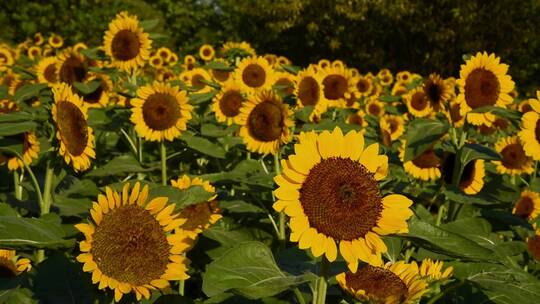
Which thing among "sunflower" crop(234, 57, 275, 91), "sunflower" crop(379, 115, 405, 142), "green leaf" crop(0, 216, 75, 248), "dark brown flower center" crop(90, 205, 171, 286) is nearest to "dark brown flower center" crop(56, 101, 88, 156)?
"green leaf" crop(0, 216, 75, 248)

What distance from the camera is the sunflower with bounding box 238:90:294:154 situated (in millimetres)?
3699

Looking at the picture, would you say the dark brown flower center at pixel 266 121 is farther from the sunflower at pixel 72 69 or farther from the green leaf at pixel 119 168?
the sunflower at pixel 72 69

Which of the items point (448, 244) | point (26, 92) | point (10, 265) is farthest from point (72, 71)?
point (448, 244)

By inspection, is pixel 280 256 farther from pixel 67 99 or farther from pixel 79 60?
pixel 79 60

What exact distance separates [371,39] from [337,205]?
54.6 ft

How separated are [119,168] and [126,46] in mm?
1830

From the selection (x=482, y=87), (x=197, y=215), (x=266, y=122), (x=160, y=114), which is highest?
(x=482, y=87)

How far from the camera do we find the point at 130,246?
1748mm

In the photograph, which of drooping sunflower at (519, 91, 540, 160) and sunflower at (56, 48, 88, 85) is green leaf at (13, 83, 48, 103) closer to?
sunflower at (56, 48, 88, 85)

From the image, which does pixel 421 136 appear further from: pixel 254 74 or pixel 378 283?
pixel 254 74

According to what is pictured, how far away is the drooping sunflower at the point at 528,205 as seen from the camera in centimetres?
399

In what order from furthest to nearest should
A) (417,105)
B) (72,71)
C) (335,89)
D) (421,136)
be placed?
(417,105), (335,89), (72,71), (421,136)

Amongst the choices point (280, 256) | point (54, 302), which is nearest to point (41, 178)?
point (54, 302)

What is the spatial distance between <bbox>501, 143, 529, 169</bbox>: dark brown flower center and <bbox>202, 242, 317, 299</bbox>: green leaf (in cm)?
353
